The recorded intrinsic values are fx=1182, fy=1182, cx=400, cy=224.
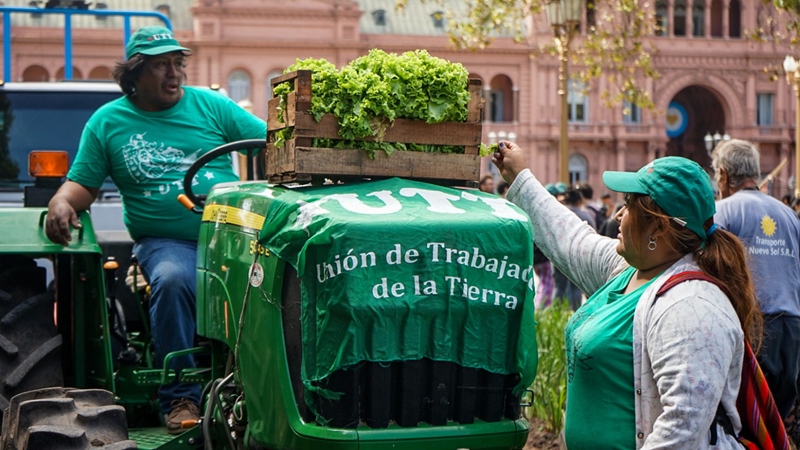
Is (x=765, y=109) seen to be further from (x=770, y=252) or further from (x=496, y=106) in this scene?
(x=770, y=252)

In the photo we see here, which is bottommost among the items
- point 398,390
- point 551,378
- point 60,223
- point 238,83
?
point 551,378

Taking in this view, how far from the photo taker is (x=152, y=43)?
553 cm

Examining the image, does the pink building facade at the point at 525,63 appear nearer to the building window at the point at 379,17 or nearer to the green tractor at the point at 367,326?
the building window at the point at 379,17

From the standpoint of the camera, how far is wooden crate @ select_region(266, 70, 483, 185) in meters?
3.86

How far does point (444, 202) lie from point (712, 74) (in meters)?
61.9

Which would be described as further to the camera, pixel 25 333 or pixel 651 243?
pixel 25 333

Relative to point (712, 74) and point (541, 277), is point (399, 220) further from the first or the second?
point (712, 74)

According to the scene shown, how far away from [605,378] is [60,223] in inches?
103

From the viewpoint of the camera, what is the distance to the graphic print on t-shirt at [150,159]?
17.5 feet

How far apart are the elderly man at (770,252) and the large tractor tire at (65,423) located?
11.2 feet

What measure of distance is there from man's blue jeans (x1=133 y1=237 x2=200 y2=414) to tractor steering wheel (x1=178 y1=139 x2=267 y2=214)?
26 cm

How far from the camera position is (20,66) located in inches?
2156

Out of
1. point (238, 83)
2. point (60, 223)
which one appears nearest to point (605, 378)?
point (60, 223)

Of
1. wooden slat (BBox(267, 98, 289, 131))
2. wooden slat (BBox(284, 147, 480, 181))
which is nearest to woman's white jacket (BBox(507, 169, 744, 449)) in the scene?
wooden slat (BBox(284, 147, 480, 181))
